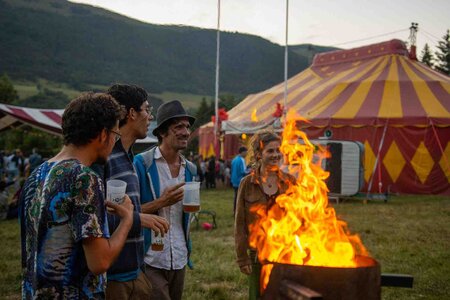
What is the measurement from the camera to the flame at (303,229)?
288 centimetres

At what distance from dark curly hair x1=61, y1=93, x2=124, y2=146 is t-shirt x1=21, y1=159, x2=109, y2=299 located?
13 cm

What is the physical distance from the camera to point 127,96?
9.71ft

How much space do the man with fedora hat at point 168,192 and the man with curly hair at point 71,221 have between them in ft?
3.56

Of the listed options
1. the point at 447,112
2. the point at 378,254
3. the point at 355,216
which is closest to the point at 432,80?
the point at 447,112

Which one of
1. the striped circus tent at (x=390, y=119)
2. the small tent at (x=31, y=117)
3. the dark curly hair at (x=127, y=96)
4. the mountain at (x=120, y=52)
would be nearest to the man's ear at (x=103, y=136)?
the dark curly hair at (x=127, y=96)

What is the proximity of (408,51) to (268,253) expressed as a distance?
21009mm

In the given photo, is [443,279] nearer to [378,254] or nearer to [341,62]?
[378,254]

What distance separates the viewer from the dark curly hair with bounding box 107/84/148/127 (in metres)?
2.95

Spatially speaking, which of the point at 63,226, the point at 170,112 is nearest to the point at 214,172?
the point at 170,112

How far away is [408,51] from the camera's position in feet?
70.8

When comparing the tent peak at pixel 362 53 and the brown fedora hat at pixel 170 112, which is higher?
the tent peak at pixel 362 53

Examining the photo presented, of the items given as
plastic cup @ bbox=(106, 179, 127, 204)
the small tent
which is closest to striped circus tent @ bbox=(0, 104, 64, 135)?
the small tent

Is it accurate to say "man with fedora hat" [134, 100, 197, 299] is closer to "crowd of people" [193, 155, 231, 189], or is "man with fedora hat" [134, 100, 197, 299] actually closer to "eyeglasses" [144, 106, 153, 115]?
"eyeglasses" [144, 106, 153, 115]

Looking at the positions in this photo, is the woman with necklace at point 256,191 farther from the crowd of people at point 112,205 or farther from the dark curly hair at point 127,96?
the dark curly hair at point 127,96
